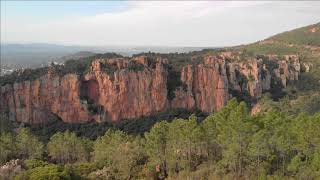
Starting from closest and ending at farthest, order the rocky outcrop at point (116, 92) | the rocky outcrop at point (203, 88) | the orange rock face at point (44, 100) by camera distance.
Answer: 1. the orange rock face at point (44, 100)
2. the rocky outcrop at point (116, 92)
3. the rocky outcrop at point (203, 88)

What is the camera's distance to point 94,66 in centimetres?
8638

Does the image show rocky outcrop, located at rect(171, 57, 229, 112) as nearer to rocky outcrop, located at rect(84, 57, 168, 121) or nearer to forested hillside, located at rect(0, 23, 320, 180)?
rocky outcrop, located at rect(84, 57, 168, 121)

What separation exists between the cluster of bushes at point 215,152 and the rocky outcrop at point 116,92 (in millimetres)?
33125

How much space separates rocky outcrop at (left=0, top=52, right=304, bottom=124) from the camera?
276ft

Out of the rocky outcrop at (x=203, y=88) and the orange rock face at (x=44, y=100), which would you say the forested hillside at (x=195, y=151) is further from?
the rocky outcrop at (x=203, y=88)

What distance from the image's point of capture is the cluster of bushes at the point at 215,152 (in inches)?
1474

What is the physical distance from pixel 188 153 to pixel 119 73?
42582 millimetres

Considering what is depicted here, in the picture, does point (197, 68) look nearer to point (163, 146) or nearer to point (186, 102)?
point (186, 102)

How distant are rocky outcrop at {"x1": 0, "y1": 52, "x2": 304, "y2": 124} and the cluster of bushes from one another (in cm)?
3313

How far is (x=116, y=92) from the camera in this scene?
85188 mm

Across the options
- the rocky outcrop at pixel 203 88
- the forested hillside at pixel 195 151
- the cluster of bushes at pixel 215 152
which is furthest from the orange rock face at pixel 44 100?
the cluster of bushes at pixel 215 152

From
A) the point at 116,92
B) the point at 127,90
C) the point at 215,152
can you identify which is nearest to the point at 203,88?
the point at 127,90

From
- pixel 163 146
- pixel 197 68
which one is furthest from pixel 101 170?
Answer: pixel 197 68

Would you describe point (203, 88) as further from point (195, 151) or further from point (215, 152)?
point (195, 151)
